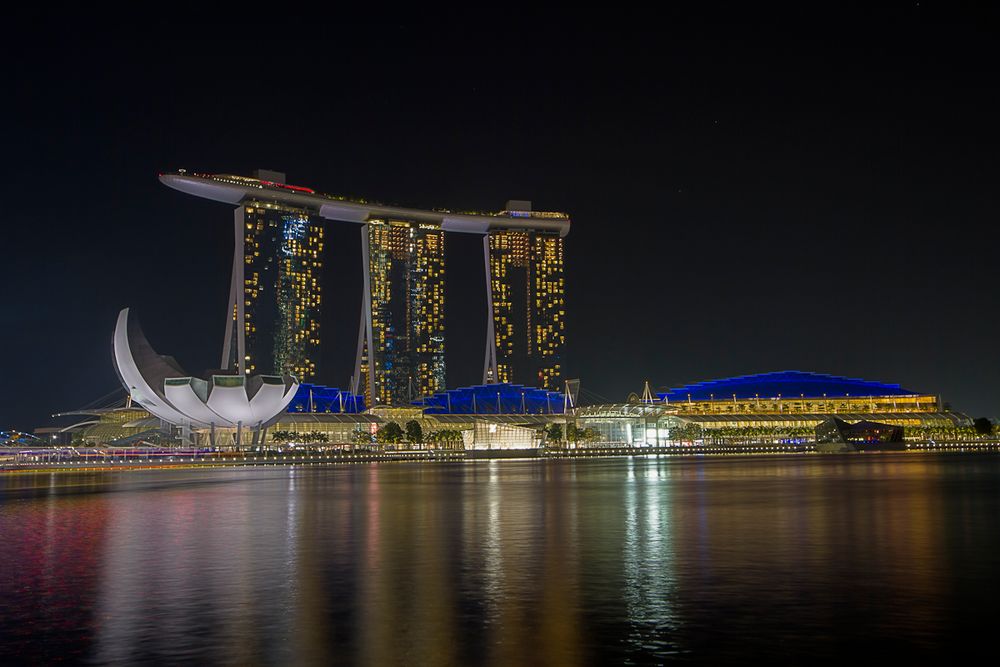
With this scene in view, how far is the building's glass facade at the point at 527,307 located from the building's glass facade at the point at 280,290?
128ft

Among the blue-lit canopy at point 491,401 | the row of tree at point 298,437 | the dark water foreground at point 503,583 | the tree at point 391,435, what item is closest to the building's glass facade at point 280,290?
the row of tree at point 298,437

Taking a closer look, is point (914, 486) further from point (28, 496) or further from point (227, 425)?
point (227, 425)

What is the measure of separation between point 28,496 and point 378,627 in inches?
1384

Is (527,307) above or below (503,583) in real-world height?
above

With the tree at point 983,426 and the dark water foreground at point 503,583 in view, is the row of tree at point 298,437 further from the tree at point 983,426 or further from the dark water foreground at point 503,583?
the tree at point 983,426

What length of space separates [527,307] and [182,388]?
98.3 m

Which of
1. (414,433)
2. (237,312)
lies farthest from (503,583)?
(237,312)

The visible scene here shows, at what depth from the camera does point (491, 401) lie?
15888 cm

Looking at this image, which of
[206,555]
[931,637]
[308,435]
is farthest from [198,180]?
[931,637]

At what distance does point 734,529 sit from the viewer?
23.9m

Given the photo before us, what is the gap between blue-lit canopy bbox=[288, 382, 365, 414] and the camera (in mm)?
143625

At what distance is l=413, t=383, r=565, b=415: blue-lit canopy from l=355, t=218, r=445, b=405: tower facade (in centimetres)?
1815

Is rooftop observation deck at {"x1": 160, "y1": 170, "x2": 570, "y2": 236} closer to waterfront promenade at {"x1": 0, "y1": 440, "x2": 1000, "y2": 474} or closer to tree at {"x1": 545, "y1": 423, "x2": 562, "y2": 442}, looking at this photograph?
waterfront promenade at {"x1": 0, "y1": 440, "x2": 1000, "y2": 474}

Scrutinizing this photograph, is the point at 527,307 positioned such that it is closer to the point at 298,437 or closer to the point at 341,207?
the point at 341,207
